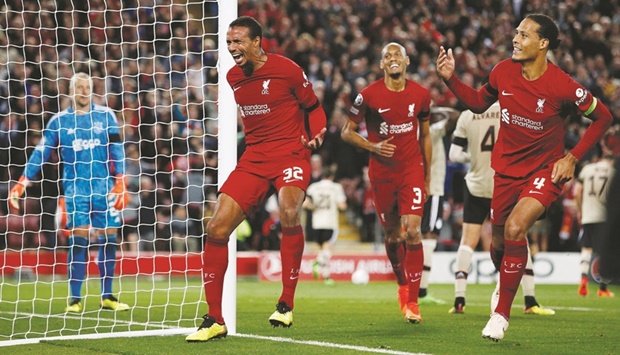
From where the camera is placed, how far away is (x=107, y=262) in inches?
392

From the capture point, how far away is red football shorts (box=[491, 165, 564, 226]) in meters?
6.85

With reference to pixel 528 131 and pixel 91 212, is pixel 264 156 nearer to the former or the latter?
pixel 528 131

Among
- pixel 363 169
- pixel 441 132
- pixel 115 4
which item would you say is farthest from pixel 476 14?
pixel 441 132

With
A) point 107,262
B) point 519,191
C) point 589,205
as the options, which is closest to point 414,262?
point 519,191

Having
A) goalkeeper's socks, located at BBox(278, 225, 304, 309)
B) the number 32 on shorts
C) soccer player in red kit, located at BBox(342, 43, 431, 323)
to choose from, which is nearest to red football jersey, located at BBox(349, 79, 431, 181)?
soccer player in red kit, located at BBox(342, 43, 431, 323)

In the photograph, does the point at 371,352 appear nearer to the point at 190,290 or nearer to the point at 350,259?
the point at 190,290

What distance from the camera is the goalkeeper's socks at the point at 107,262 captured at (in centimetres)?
1001

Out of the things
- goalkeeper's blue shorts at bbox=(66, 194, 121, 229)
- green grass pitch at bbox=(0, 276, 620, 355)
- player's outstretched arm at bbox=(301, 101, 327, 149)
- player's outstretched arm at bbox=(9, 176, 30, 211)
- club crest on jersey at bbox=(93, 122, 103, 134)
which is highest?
club crest on jersey at bbox=(93, 122, 103, 134)

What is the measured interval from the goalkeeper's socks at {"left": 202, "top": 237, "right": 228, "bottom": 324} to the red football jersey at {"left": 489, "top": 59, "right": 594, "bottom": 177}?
215cm

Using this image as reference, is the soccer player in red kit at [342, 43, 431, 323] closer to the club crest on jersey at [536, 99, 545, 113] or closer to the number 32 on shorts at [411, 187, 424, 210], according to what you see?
the number 32 on shorts at [411, 187, 424, 210]

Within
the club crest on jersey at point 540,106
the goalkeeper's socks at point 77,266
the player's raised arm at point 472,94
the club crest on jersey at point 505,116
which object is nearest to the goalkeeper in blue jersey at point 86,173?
the goalkeeper's socks at point 77,266

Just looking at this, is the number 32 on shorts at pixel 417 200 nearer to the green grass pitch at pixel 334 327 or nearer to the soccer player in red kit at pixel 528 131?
the green grass pitch at pixel 334 327

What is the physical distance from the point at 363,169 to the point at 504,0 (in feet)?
25.1

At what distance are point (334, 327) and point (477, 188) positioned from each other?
8.62 ft
